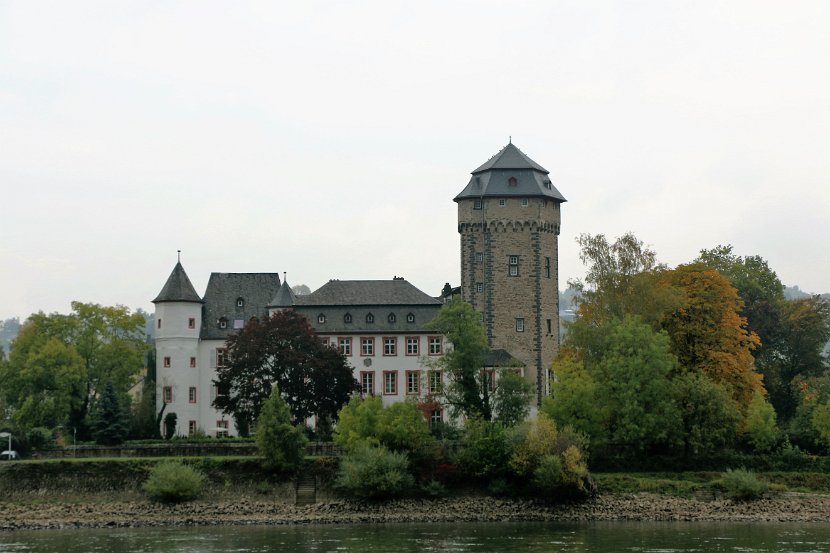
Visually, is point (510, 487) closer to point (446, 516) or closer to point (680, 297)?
point (446, 516)

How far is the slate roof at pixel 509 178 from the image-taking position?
83.9m

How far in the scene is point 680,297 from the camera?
74.8 m

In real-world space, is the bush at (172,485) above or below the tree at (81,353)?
below

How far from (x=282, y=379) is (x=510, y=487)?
17.2 m

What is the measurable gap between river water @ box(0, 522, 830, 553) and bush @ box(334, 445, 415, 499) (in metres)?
3.19

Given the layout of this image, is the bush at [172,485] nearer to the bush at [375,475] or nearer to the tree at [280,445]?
the tree at [280,445]

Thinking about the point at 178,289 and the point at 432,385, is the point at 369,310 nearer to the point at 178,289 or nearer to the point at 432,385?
the point at 432,385

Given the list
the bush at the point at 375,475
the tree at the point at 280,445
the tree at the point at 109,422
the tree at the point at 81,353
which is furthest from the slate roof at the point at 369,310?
the bush at the point at 375,475

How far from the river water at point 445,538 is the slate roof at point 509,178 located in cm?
2663

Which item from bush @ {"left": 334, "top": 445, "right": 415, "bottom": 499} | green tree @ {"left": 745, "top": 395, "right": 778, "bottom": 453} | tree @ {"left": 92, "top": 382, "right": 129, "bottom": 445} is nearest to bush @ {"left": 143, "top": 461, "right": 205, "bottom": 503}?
bush @ {"left": 334, "top": 445, "right": 415, "bottom": 499}

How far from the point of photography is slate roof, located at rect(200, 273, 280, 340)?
89938 mm

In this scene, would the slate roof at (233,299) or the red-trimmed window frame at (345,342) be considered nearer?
the red-trimmed window frame at (345,342)

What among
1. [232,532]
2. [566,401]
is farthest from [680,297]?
[232,532]

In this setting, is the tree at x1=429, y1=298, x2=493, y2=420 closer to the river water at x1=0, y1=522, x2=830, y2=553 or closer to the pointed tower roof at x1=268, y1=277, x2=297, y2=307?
the river water at x1=0, y1=522, x2=830, y2=553
